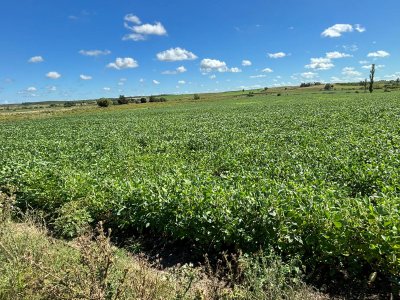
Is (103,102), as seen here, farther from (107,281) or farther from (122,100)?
(107,281)

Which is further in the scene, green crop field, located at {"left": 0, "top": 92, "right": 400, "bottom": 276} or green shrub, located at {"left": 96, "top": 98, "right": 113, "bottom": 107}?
green shrub, located at {"left": 96, "top": 98, "right": 113, "bottom": 107}

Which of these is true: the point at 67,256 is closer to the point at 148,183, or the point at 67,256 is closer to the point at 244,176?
the point at 148,183

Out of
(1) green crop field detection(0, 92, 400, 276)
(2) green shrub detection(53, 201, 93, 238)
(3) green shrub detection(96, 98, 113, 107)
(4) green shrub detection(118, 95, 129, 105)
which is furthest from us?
(4) green shrub detection(118, 95, 129, 105)

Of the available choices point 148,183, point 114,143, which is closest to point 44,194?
point 148,183

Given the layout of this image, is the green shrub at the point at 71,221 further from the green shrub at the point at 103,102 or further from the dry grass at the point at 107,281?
the green shrub at the point at 103,102

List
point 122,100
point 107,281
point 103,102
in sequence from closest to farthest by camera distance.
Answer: point 107,281, point 103,102, point 122,100

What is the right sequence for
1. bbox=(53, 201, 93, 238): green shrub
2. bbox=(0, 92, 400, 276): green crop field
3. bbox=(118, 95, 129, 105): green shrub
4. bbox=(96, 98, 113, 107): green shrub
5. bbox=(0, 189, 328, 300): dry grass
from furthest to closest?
1. bbox=(118, 95, 129, 105): green shrub
2. bbox=(96, 98, 113, 107): green shrub
3. bbox=(53, 201, 93, 238): green shrub
4. bbox=(0, 92, 400, 276): green crop field
5. bbox=(0, 189, 328, 300): dry grass

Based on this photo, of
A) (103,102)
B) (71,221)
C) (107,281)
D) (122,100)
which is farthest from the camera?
(122,100)

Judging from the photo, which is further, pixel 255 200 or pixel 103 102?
pixel 103 102

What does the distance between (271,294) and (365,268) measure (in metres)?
1.77

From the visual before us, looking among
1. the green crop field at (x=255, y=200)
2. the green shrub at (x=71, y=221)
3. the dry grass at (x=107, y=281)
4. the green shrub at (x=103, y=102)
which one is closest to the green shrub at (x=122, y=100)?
the green shrub at (x=103, y=102)

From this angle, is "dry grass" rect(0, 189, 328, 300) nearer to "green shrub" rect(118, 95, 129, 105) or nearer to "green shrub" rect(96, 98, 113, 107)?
"green shrub" rect(96, 98, 113, 107)

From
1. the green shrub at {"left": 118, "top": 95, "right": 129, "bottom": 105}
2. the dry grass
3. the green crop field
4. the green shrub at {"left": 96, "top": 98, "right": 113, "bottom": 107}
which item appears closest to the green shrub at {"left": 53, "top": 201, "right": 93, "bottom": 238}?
the green crop field

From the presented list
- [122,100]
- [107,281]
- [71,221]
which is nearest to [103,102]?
[122,100]
